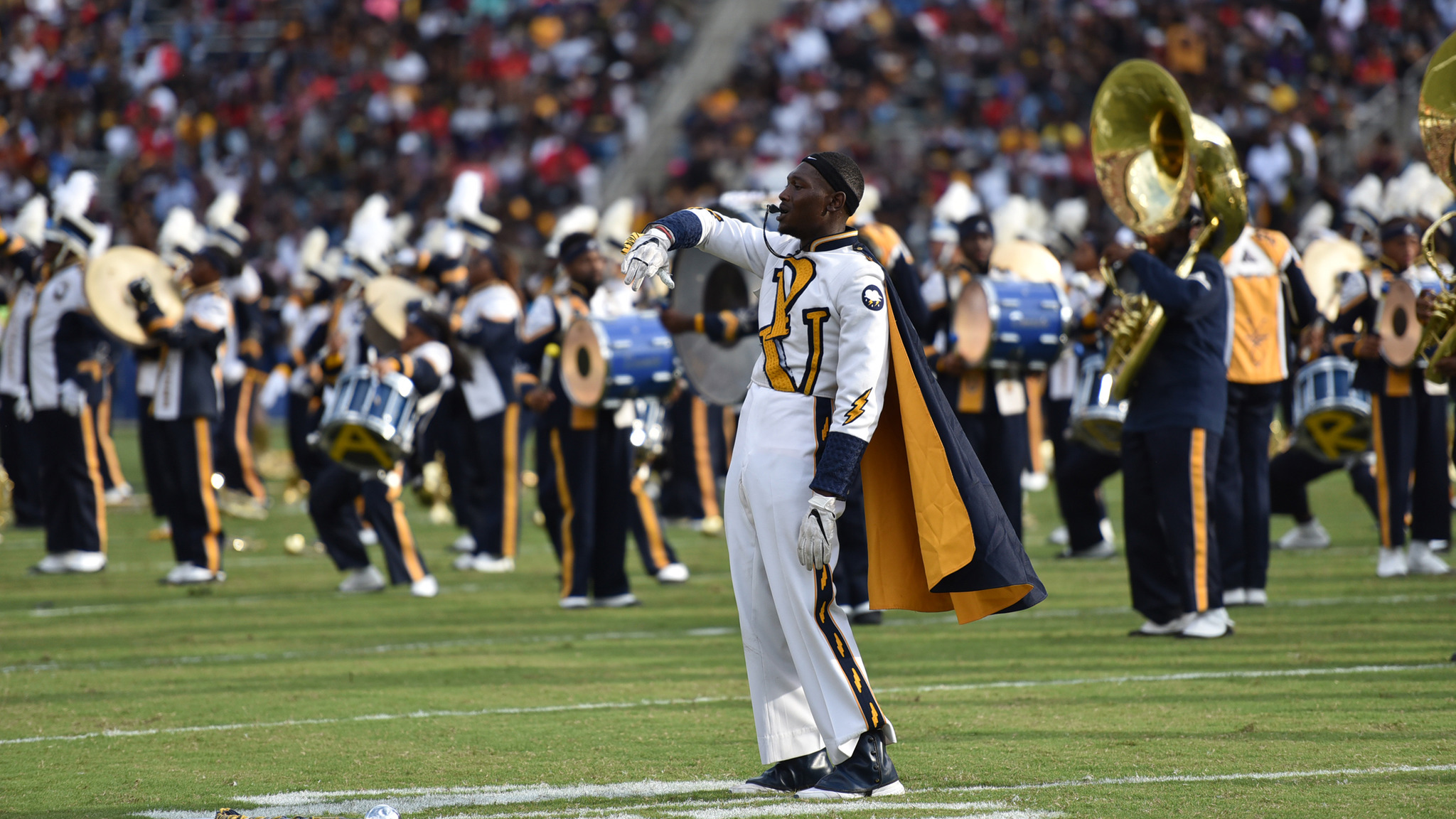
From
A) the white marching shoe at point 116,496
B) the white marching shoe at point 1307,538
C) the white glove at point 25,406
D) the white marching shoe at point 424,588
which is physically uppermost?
the white glove at point 25,406

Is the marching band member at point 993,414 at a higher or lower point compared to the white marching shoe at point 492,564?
higher

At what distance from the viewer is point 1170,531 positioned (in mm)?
8016

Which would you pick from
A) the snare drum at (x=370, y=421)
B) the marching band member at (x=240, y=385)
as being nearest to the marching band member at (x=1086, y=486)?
the snare drum at (x=370, y=421)

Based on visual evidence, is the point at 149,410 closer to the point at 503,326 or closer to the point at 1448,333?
the point at 503,326

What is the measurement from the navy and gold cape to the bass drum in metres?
4.07

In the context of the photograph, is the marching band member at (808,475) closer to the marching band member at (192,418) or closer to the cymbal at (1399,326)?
the cymbal at (1399,326)

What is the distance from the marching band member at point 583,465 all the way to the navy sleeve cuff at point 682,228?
4.56m

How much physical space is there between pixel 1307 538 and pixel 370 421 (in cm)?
636

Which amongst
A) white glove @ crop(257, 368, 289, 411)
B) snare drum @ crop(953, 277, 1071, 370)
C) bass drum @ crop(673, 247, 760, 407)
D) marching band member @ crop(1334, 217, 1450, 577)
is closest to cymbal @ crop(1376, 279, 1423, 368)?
marching band member @ crop(1334, 217, 1450, 577)

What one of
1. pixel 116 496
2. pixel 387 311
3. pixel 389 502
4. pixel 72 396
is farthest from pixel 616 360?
pixel 116 496

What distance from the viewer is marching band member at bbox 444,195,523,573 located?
11.9 m

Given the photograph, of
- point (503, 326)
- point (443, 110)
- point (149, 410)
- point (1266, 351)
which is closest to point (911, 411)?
point (1266, 351)

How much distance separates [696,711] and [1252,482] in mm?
3696

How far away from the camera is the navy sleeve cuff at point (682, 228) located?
5.09 m
